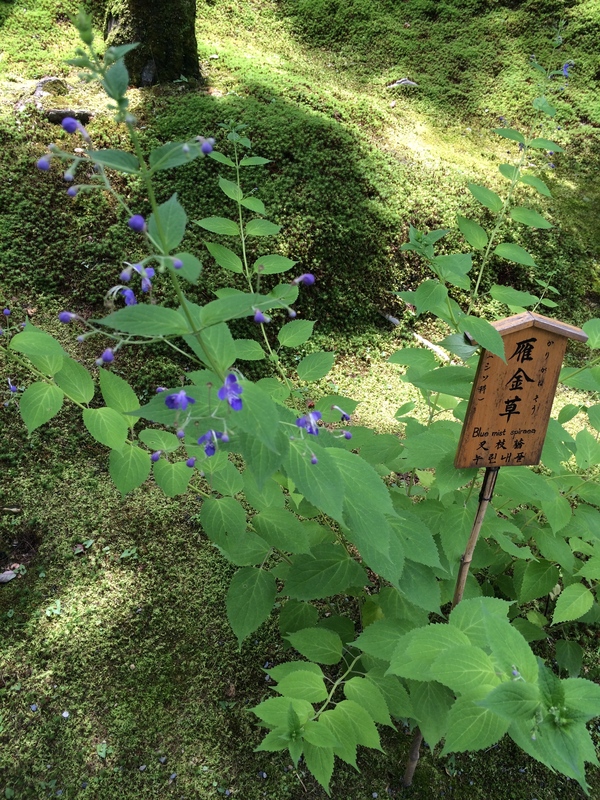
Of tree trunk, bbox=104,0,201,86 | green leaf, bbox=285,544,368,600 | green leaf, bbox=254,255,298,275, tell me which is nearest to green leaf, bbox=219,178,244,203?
green leaf, bbox=254,255,298,275

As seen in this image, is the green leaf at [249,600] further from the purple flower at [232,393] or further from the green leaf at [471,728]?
the purple flower at [232,393]

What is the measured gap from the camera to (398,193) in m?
4.29

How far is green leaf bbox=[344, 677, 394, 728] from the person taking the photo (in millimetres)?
1517

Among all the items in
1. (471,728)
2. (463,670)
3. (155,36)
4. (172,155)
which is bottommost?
(471,728)

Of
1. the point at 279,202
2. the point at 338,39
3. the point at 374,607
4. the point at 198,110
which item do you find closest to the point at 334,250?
the point at 279,202

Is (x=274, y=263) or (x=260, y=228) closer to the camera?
(x=274, y=263)

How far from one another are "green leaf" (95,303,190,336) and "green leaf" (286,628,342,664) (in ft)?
3.73

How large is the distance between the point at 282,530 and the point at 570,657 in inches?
60.5

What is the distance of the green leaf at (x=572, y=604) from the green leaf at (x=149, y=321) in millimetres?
1791

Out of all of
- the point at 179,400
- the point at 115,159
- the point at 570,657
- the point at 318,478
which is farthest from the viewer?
the point at 570,657

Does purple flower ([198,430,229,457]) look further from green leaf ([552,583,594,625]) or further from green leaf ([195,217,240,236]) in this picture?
green leaf ([552,583,594,625])

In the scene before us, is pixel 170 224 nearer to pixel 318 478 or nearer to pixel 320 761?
pixel 318 478

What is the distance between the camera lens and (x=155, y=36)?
14.0 feet

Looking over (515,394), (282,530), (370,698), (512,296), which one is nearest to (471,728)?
(370,698)
